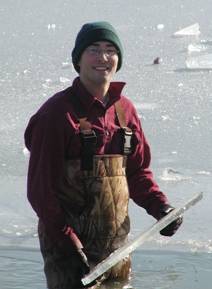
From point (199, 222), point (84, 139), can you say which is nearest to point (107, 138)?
point (84, 139)

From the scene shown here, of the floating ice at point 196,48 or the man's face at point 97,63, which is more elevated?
the man's face at point 97,63

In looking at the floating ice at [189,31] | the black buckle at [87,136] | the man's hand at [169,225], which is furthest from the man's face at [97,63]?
the floating ice at [189,31]

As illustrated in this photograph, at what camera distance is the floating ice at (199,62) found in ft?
25.7

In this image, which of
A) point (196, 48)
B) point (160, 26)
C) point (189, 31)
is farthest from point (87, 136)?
point (160, 26)

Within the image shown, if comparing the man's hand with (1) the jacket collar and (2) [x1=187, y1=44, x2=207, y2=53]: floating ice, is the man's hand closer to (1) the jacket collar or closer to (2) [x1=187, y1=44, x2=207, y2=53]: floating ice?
(1) the jacket collar

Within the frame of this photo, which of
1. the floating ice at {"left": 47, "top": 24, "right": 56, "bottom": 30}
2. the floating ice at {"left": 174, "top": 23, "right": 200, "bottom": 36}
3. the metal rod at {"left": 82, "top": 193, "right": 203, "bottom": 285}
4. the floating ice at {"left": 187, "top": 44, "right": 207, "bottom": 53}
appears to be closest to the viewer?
the metal rod at {"left": 82, "top": 193, "right": 203, "bottom": 285}

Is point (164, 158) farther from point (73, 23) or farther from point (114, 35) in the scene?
point (73, 23)

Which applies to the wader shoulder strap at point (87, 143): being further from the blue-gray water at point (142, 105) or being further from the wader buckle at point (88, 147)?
the blue-gray water at point (142, 105)

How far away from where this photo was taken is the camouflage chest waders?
126 inches

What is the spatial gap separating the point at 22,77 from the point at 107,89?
4.25m

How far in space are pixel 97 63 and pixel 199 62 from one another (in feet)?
15.7

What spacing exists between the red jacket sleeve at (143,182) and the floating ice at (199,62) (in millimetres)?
4363

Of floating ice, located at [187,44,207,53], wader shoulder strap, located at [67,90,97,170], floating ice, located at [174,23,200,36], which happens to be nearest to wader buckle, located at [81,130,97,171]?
wader shoulder strap, located at [67,90,97,170]

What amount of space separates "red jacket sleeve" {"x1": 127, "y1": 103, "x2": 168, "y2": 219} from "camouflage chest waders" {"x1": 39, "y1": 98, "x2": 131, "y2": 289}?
0.14 metres
